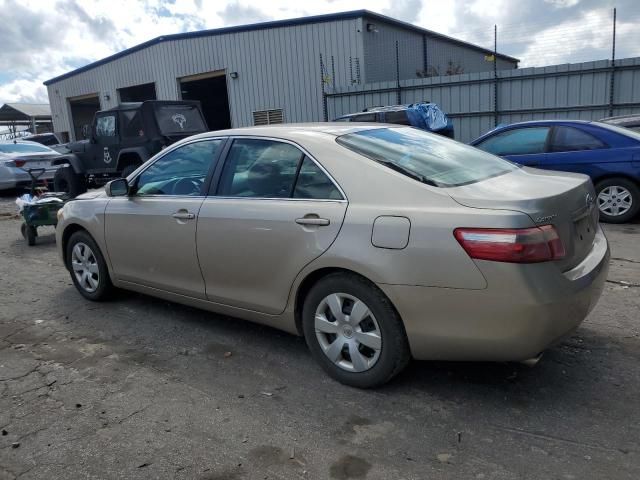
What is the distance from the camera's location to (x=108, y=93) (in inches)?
1078

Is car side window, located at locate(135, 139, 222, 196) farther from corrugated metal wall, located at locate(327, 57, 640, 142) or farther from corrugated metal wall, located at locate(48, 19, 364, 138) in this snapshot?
corrugated metal wall, located at locate(48, 19, 364, 138)

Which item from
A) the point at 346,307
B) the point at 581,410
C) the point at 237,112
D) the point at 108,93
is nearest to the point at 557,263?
the point at 581,410

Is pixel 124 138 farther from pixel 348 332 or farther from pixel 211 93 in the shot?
pixel 211 93

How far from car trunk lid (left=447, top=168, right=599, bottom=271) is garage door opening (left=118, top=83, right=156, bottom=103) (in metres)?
25.0

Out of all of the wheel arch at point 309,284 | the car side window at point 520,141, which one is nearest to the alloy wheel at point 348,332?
the wheel arch at point 309,284

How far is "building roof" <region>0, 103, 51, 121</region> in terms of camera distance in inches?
1580

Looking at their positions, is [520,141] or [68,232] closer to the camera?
[68,232]

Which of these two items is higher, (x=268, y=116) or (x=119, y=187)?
(x=268, y=116)

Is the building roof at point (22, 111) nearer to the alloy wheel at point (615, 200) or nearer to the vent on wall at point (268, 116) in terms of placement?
the vent on wall at point (268, 116)

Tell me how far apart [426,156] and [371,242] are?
83cm

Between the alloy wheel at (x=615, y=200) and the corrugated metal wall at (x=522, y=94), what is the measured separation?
23.9 feet

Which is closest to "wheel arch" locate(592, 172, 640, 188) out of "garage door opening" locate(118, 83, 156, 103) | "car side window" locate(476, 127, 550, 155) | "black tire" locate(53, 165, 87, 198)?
"car side window" locate(476, 127, 550, 155)

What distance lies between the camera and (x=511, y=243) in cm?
268

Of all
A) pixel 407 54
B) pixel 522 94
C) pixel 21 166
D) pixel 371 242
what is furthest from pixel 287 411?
pixel 407 54
